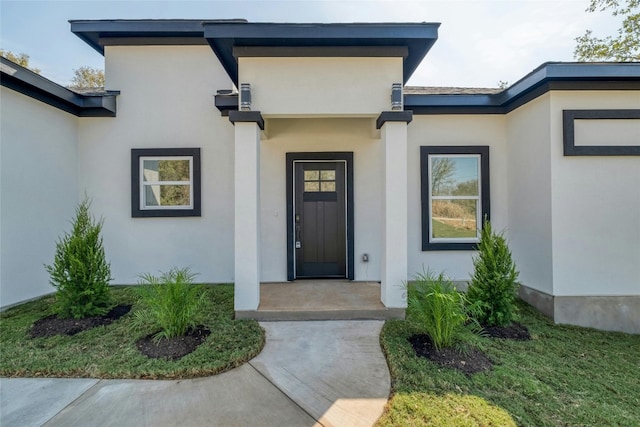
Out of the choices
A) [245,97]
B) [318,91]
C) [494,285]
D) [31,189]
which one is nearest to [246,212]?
[245,97]

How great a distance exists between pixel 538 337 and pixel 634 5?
1140cm

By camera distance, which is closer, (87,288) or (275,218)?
(87,288)

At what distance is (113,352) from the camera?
331 centimetres

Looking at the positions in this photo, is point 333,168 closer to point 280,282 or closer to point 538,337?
point 280,282

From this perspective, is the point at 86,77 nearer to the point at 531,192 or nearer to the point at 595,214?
the point at 531,192

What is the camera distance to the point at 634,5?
352 inches

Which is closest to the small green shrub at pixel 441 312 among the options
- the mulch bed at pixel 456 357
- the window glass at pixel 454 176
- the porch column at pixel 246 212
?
the mulch bed at pixel 456 357

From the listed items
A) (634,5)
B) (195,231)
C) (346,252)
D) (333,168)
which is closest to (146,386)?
(195,231)

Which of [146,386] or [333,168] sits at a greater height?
[333,168]

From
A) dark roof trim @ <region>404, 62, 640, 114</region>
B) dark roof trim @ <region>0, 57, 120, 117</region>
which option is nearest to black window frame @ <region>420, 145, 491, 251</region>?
dark roof trim @ <region>404, 62, 640, 114</region>

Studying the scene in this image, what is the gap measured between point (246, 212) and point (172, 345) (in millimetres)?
1796

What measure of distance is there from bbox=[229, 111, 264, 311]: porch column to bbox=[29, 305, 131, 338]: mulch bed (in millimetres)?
1782

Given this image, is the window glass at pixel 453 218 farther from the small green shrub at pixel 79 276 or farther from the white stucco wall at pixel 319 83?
the small green shrub at pixel 79 276

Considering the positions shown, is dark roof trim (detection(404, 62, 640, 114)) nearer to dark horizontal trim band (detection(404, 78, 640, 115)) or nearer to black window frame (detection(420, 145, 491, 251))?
dark horizontal trim band (detection(404, 78, 640, 115))
